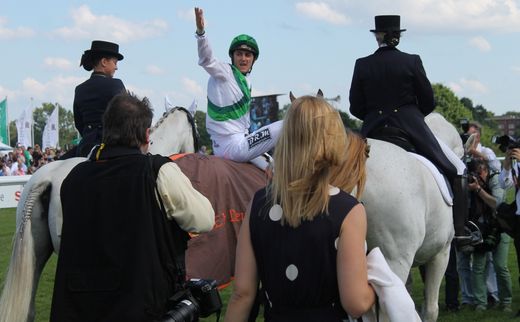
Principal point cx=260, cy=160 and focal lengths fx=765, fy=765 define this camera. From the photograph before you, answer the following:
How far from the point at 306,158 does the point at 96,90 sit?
4622 millimetres

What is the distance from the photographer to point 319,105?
126 inches

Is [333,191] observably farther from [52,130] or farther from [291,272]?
[52,130]

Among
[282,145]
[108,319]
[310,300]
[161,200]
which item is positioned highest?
[282,145]

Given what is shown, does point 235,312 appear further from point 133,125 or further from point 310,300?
point 133,125

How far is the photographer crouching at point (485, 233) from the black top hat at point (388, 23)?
2911 millimetres

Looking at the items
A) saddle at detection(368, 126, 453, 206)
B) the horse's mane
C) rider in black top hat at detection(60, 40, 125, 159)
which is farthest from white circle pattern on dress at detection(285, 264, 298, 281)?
the horse's mane

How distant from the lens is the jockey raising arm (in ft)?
23.2

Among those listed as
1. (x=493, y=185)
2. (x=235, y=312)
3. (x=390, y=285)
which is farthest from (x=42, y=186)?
(x=493, y=185)

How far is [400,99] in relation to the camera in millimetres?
6645

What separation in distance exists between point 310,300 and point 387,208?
8.65 feet

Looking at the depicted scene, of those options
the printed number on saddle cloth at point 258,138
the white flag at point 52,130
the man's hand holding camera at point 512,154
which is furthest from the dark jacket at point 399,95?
the white flag at point 52,130

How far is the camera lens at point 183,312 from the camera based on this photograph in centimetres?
398

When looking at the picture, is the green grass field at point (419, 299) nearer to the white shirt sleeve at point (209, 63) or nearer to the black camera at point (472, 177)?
the black camera at point (472, 177)

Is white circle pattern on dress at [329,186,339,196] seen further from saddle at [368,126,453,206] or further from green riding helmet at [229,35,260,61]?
green riding helmet at [229,35,260,61]
